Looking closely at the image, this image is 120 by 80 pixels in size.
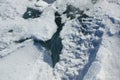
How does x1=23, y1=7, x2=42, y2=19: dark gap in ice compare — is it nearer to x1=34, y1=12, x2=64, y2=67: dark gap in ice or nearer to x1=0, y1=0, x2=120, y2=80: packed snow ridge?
x1=0, y1=0, x2=120, y2=80: packed snow ridge

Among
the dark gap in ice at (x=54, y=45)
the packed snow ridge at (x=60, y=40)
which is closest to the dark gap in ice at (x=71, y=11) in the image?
the packed snow ridge at (x=60, y=40)

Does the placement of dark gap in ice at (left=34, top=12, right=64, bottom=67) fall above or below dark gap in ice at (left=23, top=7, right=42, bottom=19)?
below

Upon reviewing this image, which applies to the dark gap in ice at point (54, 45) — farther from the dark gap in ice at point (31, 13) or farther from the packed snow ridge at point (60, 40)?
the dark gap in ice at point (31, 13)

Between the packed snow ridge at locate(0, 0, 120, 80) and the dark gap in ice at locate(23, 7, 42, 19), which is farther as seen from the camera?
the dark gap in ice at locate(23, 7, 42, 19)

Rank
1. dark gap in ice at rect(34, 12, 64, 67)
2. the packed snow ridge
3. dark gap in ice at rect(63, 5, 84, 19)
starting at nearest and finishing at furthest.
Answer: the packed snow ridge → dark gap in ice at rect(34, 12, 64, 67) → dark gap in ice at rect(63, 5, 84, 19)

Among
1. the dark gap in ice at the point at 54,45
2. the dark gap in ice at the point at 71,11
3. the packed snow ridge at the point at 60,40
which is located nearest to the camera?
the packed snow ridge at the point at 60,40

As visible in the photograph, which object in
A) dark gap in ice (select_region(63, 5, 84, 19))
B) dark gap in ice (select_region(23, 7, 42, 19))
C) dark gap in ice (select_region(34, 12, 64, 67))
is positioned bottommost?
dark gap in ice (select_region(34, 12, 64, 67))

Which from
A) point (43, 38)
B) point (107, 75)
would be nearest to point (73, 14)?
point (43, 38)

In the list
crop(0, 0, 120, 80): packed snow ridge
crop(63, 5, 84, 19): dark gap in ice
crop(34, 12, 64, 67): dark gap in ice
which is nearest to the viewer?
crop(0, 0, 120, 80): packed snow ridge

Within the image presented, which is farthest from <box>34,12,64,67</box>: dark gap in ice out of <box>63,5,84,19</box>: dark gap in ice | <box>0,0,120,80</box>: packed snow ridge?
<box>63,5,84,19</box>: dark gap in ice

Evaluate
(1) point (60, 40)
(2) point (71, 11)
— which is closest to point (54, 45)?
(1) point (60, 40)
